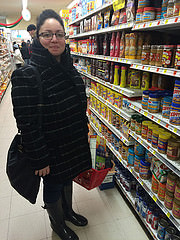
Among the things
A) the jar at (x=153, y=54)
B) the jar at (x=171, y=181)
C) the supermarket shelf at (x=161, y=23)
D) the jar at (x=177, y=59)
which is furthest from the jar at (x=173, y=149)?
the supermarket shelf at (x=161, y=23)

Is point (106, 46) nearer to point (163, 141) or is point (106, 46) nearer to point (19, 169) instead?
point (163, 141)

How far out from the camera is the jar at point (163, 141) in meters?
1.47

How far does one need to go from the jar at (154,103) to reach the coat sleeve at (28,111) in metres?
0.92

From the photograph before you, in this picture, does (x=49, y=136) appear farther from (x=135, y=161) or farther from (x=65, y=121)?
(x=135, y=161)

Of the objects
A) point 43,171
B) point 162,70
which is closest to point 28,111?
point 43,171

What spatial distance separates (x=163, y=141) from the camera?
148cm

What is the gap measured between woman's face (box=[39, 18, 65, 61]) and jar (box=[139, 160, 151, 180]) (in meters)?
1.27

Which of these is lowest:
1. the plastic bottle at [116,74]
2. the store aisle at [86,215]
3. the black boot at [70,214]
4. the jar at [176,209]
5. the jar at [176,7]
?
the store aisle at [86,215]

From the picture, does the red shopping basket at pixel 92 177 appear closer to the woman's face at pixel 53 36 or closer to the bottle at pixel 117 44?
the woman's face at pixel 53 36

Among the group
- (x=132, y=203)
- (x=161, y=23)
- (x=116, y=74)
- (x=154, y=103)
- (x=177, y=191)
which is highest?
(x=161, y=23)

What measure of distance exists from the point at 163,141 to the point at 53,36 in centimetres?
113

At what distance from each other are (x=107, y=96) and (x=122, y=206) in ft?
4.74

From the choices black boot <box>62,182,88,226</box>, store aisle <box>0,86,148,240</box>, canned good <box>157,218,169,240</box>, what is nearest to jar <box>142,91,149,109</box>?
canned good <box>157,218,169,240</box>

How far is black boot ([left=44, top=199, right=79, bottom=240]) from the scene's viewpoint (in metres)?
1.65
